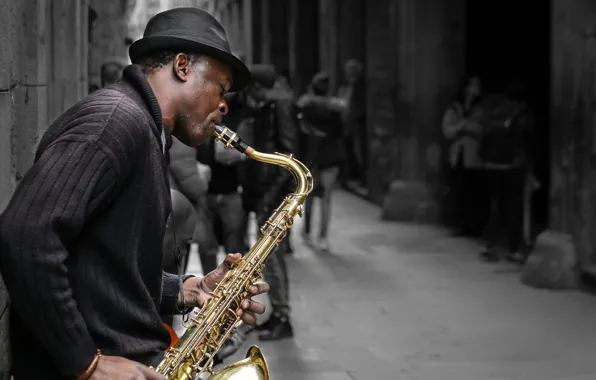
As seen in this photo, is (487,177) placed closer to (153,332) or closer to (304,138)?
(304,138)

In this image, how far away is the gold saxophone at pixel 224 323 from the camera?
330 cm

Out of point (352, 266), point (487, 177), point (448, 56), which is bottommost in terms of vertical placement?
point (352, 266)

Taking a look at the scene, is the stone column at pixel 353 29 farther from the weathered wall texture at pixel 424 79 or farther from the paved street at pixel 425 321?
the paved street at pixel 425 321

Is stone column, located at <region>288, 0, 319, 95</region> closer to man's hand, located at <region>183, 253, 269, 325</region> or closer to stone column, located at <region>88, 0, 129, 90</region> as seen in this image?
stone column, located at <region>88, 0, 129, 90</region>

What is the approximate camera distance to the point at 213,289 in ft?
11.8

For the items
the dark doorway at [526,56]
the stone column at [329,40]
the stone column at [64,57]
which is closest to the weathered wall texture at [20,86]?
the stone column at [64,57]

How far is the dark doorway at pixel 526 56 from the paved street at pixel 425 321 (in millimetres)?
1313

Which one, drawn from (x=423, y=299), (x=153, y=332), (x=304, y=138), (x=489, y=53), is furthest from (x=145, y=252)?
(x=489, y=53)

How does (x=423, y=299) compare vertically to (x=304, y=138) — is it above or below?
below

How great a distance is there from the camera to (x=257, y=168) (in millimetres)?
9164

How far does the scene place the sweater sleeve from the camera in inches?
103

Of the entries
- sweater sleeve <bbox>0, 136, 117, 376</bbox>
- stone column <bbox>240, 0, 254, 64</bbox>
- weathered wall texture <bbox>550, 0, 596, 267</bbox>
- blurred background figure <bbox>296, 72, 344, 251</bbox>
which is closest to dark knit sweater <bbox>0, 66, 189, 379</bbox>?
sweater sleeve <bbox>0, 136, 117, 376</bbox>

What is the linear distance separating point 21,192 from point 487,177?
1020 centimetres

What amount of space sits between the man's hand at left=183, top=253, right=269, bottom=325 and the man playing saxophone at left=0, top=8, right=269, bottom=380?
18.0 inches
